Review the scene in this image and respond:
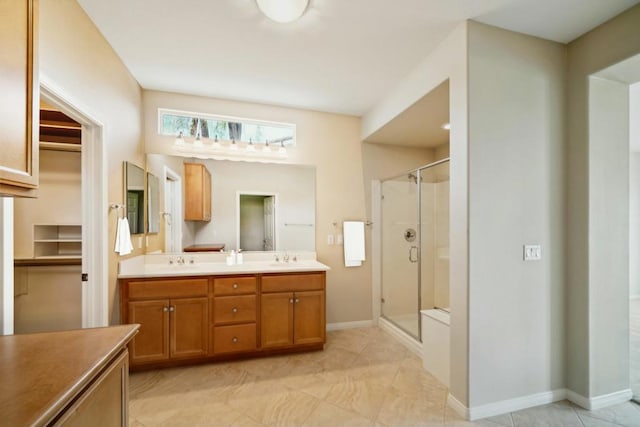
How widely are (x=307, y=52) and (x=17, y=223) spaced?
10.5 feet

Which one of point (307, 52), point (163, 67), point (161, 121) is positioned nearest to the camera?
point (307, 52)

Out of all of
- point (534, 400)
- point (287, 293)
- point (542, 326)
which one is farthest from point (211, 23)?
Result: point (534, 400)

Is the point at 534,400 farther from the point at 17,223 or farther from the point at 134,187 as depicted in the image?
the point at 17,223

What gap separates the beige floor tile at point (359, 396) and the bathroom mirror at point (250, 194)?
5.08 ft

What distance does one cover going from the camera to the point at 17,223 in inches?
109

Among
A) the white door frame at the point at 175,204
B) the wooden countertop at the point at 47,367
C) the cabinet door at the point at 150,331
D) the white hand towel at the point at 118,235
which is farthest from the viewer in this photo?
the white door frame at the point at 175,204

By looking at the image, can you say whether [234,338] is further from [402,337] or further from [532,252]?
[532,252]

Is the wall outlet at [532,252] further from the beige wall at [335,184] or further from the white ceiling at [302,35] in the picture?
the beige wall at [335,184]

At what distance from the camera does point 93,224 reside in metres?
2.08

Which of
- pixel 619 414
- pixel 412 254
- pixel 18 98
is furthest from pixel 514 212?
pixel 18 98

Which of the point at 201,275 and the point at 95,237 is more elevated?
the point at 95,237

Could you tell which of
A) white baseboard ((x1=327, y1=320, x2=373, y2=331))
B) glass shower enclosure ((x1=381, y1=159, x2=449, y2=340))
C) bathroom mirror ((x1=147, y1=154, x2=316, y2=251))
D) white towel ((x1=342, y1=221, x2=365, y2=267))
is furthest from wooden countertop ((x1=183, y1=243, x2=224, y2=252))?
glass shower enclosure ((x1=381, y1=159, x2=449, y2=340))

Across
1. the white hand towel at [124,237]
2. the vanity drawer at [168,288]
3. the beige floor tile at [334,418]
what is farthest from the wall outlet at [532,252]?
the white hand towel at [124,237]

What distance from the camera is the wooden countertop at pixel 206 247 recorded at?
3.09 meters
